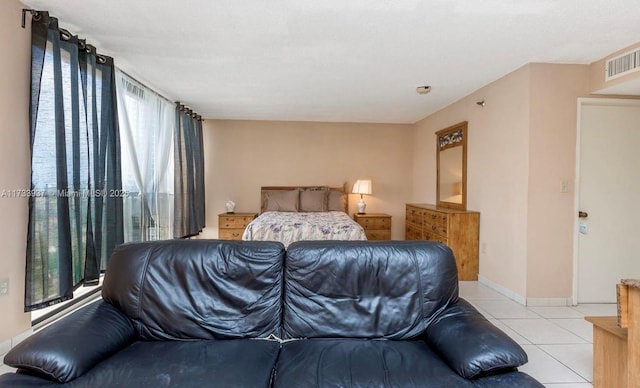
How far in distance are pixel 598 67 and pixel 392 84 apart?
6.58 ft

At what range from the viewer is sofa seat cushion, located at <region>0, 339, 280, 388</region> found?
131cm

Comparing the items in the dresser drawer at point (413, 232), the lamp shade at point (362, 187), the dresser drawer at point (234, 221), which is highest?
the lamp shade at point (362, 187)

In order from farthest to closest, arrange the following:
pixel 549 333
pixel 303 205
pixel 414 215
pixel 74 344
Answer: pixel 303 205 < pixel 414 215 < pixel 549 333 < pixel 74 344

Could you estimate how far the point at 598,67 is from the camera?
10.7 ft

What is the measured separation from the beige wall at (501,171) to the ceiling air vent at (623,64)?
664 mm

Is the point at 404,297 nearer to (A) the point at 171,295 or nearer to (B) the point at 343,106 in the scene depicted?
→ (A) the point at 171,295

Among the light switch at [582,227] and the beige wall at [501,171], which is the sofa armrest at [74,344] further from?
the light switch at [582,227]

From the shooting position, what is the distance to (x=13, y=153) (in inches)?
90.7

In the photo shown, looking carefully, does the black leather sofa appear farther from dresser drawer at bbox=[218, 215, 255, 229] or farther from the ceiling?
dresser drawer at bbox=[218, 215, 255, 229]

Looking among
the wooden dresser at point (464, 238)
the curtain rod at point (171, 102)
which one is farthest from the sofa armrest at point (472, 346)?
the curtain rod at point (171, 102)

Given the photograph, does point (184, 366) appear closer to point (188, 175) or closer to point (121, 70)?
point (121, 70)

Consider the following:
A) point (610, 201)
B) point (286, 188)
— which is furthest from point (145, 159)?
point (610, 201)

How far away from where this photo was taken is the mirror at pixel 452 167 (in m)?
4.61

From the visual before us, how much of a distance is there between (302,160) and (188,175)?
6.83ft
